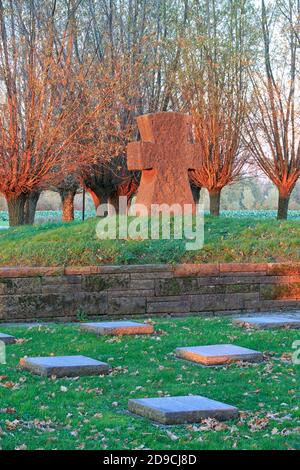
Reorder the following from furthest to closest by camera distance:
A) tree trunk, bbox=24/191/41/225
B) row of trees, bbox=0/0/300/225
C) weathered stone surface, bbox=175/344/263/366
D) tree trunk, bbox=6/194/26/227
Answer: tree trunk, bbox=24/191/41/225 → row of trees, bbox=0/0/300/225 → tree trunk, bbox=6/194/26/227 → weathered stone surface, bbox=175/344/263/366

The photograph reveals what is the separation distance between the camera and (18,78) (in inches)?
707

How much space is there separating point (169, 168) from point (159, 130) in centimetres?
74

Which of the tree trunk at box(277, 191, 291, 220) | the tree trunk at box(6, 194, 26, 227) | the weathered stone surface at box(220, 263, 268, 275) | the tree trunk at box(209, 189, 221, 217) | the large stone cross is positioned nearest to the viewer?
the weathered stone surface at box(220, 263, 268, 275)

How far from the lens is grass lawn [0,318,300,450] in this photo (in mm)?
5328

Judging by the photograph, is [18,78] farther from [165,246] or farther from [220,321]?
[220,321]

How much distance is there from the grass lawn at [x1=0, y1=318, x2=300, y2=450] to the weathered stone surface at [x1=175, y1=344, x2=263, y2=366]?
125 millimetres

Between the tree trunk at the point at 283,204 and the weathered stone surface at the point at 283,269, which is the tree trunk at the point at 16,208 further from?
the tree trunk at the point at 283,204

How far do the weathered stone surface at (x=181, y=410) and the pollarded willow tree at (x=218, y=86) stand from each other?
17298 mm

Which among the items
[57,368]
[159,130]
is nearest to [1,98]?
[159,130]

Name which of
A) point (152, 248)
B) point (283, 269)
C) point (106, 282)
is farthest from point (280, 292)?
point (106, 282)

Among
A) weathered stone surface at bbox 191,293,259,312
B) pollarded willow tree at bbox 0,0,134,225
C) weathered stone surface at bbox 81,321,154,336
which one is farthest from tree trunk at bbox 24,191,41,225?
weathered stone surface at bbox 81,321,154,336

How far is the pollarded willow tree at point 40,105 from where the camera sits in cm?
1700

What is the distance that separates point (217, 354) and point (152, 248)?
5251 mm

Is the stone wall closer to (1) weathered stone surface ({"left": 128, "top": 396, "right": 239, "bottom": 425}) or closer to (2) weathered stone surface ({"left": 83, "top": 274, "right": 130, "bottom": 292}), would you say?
(2) weathered stone surface ({"left": 83, "top": 274, "right": 130, "bottom": 292})
